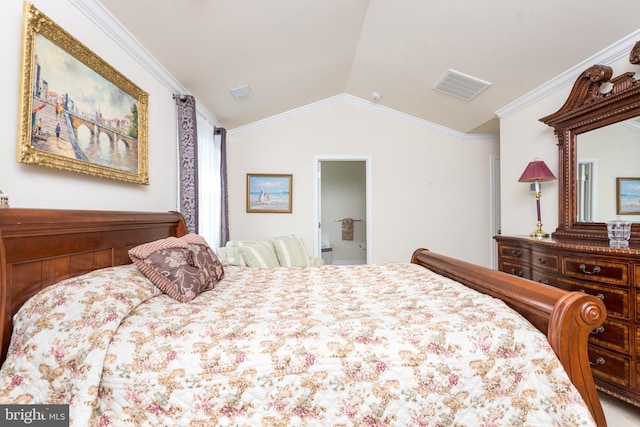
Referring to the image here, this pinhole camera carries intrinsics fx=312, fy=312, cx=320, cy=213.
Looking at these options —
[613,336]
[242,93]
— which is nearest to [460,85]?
[242,93]

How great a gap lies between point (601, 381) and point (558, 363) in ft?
3.99

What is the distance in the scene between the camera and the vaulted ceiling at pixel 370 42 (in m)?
2.06

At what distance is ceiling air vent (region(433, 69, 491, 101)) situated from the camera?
313 cm

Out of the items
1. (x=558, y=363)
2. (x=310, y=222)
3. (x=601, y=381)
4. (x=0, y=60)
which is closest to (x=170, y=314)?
(x=0, y=60)

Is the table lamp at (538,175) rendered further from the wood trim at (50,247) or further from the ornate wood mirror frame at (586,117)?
the wood trim at (50,247)

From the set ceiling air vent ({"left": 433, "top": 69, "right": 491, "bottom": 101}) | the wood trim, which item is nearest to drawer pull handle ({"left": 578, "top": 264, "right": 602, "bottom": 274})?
ceiling air vent ({"left": 433, "top": 69, "right": 491, "bottom": 101})

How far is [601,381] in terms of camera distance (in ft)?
6.02

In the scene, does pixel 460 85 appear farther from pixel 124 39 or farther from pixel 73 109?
pixel 73 109

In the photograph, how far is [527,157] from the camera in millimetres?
3117

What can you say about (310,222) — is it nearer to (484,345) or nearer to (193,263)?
(193,263)

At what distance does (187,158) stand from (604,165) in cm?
325

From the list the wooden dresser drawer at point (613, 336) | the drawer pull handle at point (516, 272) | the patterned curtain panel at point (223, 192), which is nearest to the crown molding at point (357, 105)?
the patterned curtain panel at point (223, 192)

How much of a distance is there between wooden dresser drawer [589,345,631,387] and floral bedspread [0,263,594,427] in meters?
1.05

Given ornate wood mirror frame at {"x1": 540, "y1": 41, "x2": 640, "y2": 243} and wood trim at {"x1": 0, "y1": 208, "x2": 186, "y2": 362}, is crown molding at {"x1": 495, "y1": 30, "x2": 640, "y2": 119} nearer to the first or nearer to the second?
ornate wood mirror frame at {"x1": 540, "y1": 41, "x2": 640, "y2": 243}
